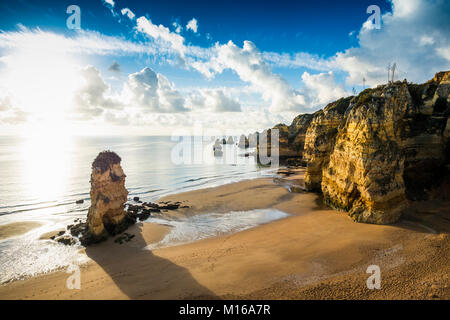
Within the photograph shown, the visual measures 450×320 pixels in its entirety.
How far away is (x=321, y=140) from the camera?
25.0 meters

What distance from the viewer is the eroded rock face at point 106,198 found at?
17.3 meters

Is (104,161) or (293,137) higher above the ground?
(293,137)

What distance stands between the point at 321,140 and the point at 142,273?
2240cm

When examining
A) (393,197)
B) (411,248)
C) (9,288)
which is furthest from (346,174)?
(9,288)

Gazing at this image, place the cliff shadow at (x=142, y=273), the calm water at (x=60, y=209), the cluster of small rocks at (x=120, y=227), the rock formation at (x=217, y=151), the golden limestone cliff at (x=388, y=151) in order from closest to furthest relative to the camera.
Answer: the cliff shadow at (x=142, y=273) → the calm water at (x=60, y=209) → the golden limestone cliff at (x=388, y=151) → the cluster of small rocks at (x=120, y=227) → the rock formation at (x=217, y=151)

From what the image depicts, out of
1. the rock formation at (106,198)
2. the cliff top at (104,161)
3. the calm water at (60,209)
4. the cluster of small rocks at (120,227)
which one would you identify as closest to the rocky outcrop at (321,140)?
the calm water at (60,209)

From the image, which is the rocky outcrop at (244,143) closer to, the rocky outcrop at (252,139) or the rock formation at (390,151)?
the rocky outcrop at (252,139)

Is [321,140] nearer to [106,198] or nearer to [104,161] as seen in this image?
[104,161]

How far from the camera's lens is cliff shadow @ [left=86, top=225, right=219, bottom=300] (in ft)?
32.8

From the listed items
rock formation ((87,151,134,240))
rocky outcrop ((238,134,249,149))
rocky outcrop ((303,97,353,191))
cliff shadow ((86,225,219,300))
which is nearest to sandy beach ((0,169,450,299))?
cliff shadow ((86,225,219,300))

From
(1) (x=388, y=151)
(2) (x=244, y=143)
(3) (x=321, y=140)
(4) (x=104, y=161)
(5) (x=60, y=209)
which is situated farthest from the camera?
(2) (x=244, y=143)

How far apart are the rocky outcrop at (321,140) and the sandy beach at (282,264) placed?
8.47m

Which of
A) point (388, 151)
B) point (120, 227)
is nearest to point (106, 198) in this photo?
point (120, 227)

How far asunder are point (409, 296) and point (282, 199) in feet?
59.1
